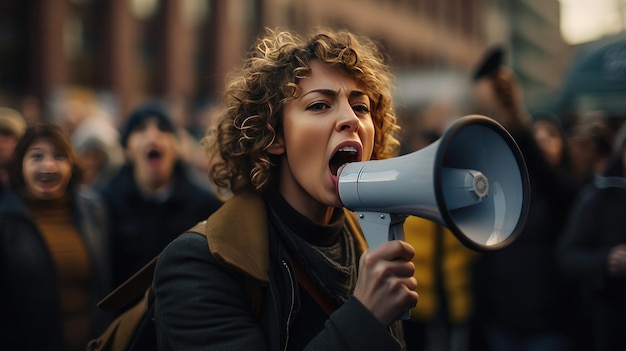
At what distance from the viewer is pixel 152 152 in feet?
15.3

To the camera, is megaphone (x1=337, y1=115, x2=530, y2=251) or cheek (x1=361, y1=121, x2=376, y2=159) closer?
megaphone (x1=337, y1=115, x2=530, y2=251)

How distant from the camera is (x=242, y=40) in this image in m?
26.9

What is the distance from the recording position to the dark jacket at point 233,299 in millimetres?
1597

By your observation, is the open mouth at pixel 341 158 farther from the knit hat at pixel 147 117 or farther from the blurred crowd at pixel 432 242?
the knit hat at pixel 147 117

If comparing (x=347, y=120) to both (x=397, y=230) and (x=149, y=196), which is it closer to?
(x=397, y=230)

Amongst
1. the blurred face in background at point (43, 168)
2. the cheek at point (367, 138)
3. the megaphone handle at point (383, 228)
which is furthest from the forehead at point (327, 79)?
the blurred face in background at point (43, 168)

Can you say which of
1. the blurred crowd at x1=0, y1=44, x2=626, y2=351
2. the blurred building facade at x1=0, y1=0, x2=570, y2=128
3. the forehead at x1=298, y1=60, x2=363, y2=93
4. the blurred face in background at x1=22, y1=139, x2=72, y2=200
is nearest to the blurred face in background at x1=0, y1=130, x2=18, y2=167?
the blurred crowd at x1=0, y1=44, x2=626, y2=351

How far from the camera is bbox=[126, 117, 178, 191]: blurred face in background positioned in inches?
183

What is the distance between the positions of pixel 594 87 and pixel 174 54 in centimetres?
1725

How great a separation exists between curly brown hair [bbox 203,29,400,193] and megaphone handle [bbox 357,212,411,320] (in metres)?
0.37

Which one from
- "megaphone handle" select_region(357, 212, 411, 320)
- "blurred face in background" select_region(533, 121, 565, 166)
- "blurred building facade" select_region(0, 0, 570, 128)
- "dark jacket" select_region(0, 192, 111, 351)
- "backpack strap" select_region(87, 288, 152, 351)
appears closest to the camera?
"megaphone handle" select_region(357, 212, 411, 320)

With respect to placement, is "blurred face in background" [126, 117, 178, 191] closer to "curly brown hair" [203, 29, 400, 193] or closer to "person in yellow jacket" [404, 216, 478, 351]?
"person in yellow jacket" [404, 216, 478, 351]

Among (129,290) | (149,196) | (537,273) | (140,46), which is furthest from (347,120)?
(140,46)

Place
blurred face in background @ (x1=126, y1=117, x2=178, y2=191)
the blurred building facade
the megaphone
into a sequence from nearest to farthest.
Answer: the megaphone < blurred face in background @ (x1=126, y1=117, x2=178, y2=191) < the blurred building facade
